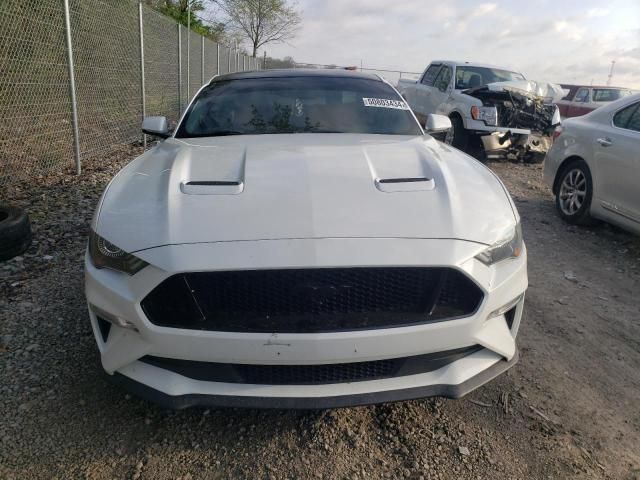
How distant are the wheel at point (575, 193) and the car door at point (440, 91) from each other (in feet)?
15.2

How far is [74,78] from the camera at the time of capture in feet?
20.5

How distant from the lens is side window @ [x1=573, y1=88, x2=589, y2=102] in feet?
51.0

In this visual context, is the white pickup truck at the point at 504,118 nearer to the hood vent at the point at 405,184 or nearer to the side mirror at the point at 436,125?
the side mirror at the point at 436,125

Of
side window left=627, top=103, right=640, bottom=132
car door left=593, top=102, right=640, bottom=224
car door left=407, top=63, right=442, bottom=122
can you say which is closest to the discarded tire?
car door left=593, top=102, right=640, bottom=224

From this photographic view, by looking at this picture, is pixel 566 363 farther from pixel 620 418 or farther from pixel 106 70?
pixel 106 70

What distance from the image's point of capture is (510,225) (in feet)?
7.29

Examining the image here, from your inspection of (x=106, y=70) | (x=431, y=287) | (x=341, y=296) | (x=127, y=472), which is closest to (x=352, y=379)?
(x=341, y=296)

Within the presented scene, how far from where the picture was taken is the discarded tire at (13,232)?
12.1ft

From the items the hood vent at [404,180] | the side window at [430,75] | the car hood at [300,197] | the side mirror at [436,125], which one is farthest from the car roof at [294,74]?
the side window at [430,75]

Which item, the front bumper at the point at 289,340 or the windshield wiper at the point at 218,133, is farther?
the windshield wiper at the point at 218,133

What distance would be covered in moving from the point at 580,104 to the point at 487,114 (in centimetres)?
848

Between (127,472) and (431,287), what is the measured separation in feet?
4.57

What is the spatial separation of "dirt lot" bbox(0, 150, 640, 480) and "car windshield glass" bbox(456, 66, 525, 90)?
7.75 m

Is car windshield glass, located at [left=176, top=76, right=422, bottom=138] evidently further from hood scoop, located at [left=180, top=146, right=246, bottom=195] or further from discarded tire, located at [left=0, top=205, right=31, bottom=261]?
discarded tire, located at [left=0, top=205, right=31, bottom=261]
